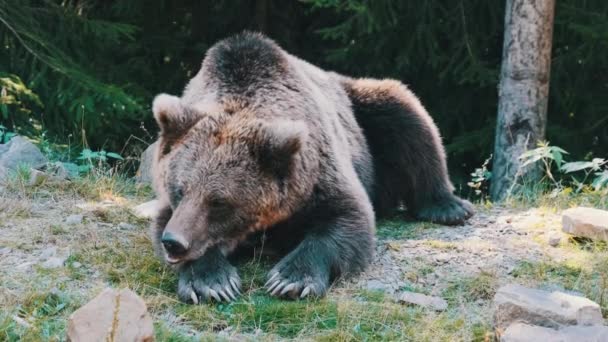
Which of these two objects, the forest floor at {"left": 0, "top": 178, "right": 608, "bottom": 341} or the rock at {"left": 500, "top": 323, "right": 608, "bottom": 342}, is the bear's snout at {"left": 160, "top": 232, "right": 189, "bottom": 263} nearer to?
the forest floor at {"left": 0, "top": 178, "right": 608, "bottom": 341}

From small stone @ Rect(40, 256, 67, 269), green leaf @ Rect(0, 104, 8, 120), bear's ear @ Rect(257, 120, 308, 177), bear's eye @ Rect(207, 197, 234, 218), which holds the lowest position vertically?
small stone @ Rect(40, 256, 67, 269)

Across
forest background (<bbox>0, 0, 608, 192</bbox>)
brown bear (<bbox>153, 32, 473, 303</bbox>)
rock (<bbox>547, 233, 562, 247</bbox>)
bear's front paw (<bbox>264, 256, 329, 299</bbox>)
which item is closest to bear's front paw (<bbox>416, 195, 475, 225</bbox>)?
brown bear (<bbox>153, 32, 473, 303</bbox>)

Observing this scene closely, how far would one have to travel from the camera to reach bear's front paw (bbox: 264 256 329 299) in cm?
470

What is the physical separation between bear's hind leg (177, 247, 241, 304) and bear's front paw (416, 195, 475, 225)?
7.67 ft

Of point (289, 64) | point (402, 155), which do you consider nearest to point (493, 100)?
point (402, 155)

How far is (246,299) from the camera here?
473 centimetres

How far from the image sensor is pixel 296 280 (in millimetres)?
4758

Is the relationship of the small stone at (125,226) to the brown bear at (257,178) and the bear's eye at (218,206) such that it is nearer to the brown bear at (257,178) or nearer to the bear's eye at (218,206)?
the brown bear at (257,178)

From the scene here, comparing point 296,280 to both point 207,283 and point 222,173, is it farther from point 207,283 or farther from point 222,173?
point 222,173

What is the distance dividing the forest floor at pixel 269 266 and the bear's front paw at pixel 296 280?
0.08 metres

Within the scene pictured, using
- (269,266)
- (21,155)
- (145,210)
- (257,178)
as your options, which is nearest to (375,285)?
(269,266)

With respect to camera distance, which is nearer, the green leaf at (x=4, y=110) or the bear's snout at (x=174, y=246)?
the bear's snout at (x=174, y=246)

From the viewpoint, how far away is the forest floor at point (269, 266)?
4238 mm

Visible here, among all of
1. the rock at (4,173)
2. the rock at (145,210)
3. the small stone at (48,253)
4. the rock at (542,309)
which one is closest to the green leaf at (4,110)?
the rock at (4,173)
